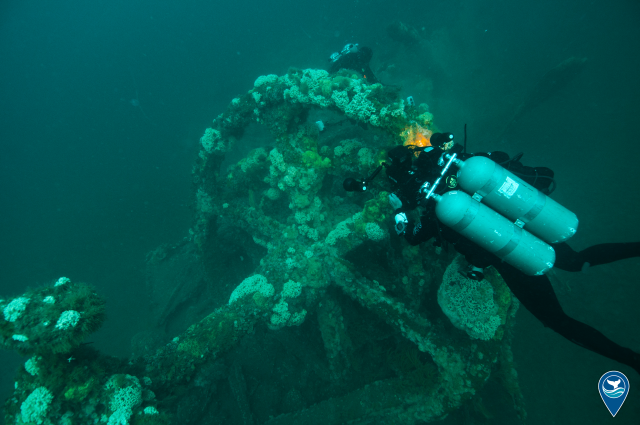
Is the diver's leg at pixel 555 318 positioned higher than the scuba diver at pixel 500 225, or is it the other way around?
the scuba diver at pixel 500 225

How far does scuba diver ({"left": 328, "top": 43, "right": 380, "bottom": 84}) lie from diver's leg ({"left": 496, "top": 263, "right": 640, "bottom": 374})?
8970 mm

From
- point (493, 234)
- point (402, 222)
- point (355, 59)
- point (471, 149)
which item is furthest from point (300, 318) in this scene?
point (471, 149)

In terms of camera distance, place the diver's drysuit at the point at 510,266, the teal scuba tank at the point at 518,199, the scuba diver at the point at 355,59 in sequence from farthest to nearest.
→ 1. the scuba diver at the point at 355,59
2. the teal scuba tank at the point at 518,199
3. the diver's drysuit at the point at 510,266

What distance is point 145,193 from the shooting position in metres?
Answer: 30.7

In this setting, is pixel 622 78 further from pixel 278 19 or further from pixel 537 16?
pixel 278 19

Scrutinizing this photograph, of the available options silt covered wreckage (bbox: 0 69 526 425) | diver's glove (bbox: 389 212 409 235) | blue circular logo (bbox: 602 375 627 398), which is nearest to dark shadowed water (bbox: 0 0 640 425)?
blue circular logo (bbox: 602 375 627 398)

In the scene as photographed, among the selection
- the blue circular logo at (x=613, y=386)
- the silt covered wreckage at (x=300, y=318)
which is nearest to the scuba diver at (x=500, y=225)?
the silt covered wreckage at (x=300, y=318)

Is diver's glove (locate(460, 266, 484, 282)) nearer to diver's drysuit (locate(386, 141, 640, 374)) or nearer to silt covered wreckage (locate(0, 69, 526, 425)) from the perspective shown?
diver's drysuit (locate(386, 141, 640, 374))

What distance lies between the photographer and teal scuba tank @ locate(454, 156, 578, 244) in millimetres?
3744

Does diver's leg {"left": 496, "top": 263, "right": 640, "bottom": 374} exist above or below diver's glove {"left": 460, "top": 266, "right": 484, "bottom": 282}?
below

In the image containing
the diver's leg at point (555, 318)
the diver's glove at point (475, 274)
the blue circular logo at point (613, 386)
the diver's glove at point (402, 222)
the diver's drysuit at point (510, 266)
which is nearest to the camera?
the diver's leg at point (555, 318)

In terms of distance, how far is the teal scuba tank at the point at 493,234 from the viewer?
3518 millimetres

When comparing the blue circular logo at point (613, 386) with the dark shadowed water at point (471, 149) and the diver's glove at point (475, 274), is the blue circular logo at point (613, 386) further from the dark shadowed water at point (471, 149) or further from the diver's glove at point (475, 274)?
the diver's glove at point (475, 274)

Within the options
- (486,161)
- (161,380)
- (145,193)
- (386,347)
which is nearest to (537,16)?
(486,161)
